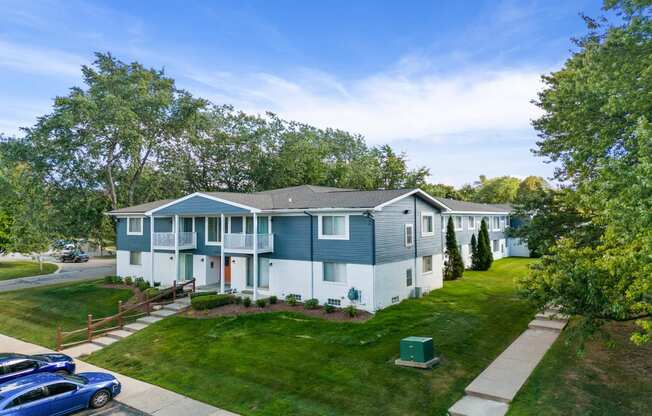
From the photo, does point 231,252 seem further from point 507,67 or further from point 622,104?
point 622,104

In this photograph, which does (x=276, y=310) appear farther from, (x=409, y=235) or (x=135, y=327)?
(x=409, y=235)

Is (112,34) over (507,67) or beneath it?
over

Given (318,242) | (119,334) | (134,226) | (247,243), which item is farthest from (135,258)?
(318,242)

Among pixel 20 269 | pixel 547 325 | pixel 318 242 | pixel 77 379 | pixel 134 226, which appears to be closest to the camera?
pixel 77 379

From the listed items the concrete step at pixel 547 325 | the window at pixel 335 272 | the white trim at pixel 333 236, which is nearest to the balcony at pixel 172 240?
the white trim at pixel 333 236

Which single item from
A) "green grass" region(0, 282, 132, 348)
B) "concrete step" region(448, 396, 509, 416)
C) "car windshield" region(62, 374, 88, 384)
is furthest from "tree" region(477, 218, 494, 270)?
"car windshield" region(62, 374, 88, 384)

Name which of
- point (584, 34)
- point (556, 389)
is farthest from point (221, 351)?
point (584, 34)

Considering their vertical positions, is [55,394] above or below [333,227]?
below
